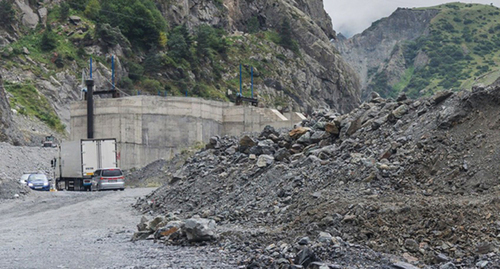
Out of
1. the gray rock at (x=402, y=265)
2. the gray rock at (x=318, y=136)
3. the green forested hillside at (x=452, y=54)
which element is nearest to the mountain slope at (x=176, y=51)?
the green forested hillside at (x=452, y=54)

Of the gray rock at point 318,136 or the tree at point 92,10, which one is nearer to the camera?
the gray rock at point 318,136

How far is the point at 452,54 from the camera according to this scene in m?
151

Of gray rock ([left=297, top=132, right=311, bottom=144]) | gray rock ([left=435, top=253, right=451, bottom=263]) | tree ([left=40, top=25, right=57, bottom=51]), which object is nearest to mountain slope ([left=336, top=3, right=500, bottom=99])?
tree ([left=40, top=25, right=57, bottom=51])

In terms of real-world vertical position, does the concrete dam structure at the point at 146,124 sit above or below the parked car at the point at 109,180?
above

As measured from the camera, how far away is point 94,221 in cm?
1850

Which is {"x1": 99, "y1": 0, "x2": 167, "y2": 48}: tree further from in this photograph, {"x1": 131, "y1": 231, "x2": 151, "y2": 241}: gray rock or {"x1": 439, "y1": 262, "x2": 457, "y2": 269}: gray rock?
{"x1": 439, "y1": 262, "x2": 457, "y2": 269}: gray rock

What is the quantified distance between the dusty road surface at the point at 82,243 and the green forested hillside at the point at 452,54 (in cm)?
9807

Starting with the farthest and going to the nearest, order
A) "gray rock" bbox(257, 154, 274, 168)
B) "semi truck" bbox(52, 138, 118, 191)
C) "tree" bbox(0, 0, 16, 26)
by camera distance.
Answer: "tree" bbox(0, 0, 16, 26), "semi truck" bbox(52, 138, 118, 191), "gray rock" bbox(257, 154, 274, 168)

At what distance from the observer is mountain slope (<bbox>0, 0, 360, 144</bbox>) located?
68312 millimetres

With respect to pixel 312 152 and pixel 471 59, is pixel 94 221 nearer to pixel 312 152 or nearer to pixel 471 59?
pixel 312 152

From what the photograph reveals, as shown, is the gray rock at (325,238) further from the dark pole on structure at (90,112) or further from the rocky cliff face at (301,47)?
the rocky cliff face at (301,47)

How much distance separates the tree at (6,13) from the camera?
242ft

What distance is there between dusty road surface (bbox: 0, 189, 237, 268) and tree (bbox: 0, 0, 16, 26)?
56.7 metres

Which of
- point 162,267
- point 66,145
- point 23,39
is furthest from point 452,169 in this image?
point 23,39
